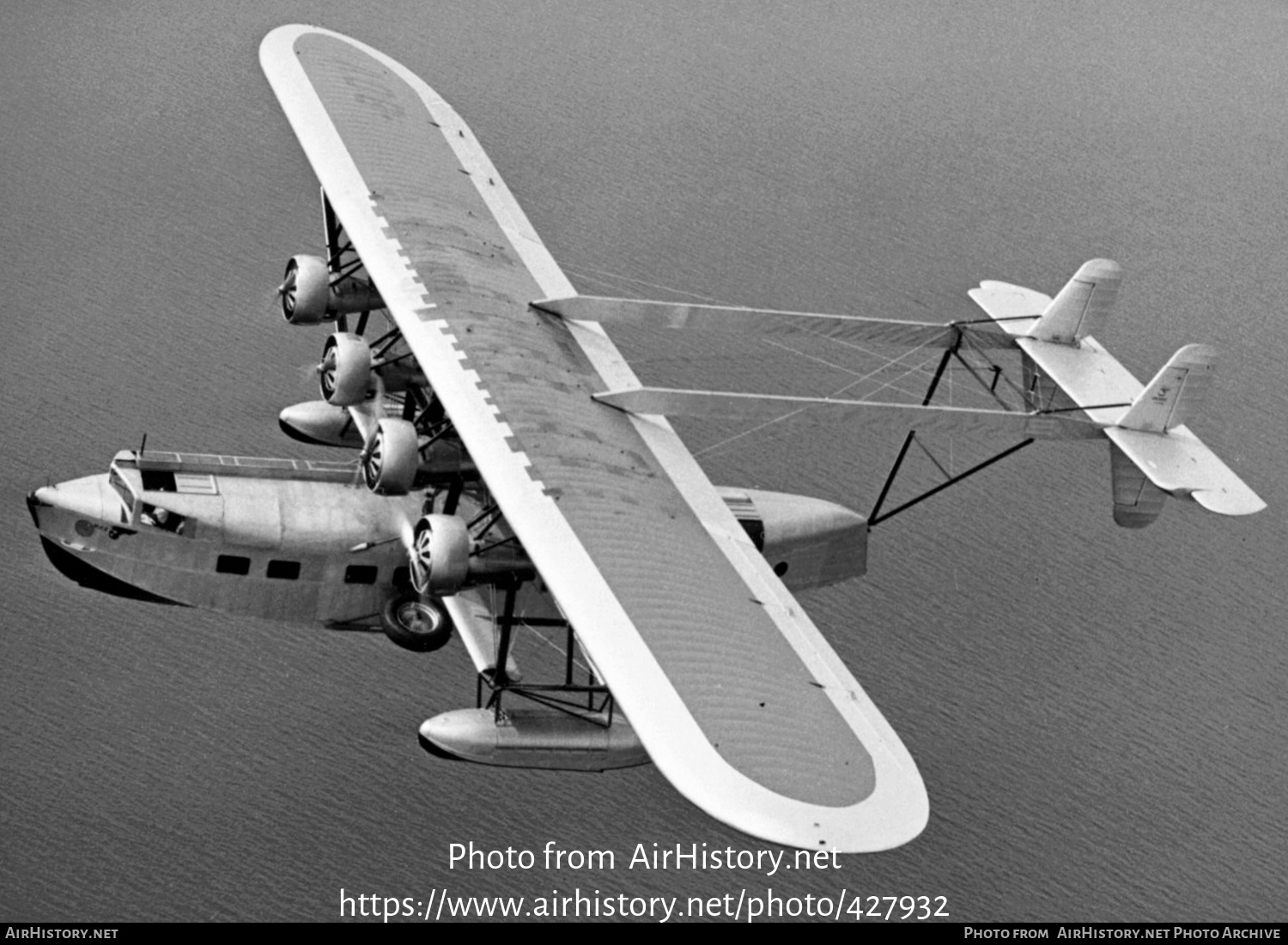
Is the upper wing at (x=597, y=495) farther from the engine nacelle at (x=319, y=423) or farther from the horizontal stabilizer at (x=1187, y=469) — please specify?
the horizontal stabilizer at (x=1187, y=469)

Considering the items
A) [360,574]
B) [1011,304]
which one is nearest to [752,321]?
[1011,304]

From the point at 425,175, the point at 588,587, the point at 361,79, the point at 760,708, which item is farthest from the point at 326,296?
the point at 760,708

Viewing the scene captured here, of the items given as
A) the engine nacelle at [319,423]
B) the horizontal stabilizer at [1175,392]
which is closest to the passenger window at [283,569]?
the engine nacelle at [319,423]

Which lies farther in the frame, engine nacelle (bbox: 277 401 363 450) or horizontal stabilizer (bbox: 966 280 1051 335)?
horizontal stabilizer (bbox: 966 280 1051 335)

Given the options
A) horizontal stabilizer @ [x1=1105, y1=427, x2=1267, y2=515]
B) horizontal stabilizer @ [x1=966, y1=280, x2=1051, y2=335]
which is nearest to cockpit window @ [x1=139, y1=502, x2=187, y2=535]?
horizontal stabilizer @ [x1=966, y1=280, x2=1051, y2=335]

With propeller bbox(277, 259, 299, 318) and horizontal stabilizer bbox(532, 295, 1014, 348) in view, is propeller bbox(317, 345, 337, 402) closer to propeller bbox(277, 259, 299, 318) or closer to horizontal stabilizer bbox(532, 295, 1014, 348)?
propeller bbox(277, 259, 299, 318)
